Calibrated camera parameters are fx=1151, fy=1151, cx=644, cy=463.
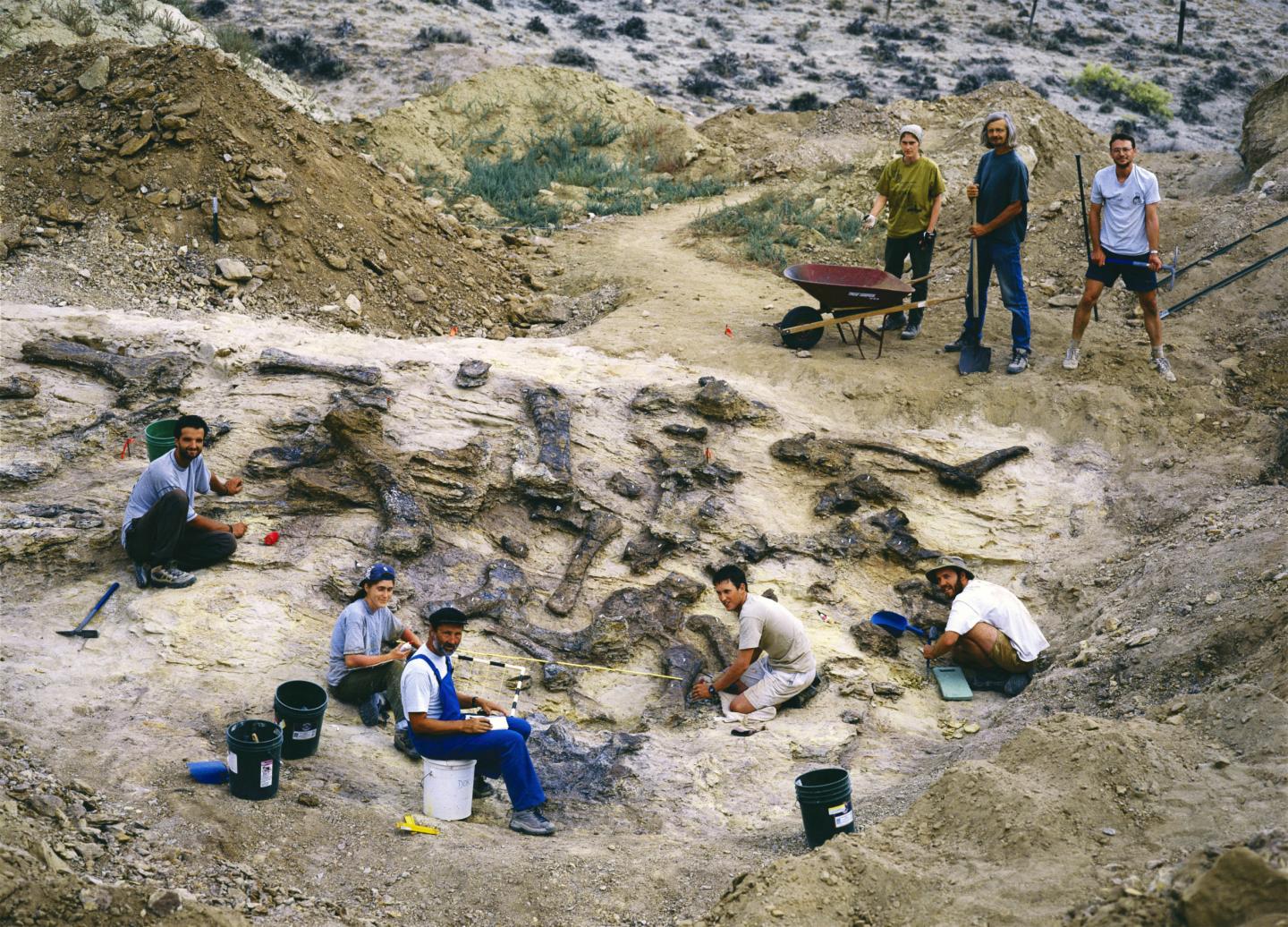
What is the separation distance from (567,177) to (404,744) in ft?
41.8

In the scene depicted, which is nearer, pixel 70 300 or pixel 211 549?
pixel 211 549

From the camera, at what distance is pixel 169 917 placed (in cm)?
398

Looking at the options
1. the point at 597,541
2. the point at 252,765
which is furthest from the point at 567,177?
the point at 252,765

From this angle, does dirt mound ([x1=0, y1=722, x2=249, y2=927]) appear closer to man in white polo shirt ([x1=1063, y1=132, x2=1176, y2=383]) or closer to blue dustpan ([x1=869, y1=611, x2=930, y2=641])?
blue dustpan ([x1=869, y1=611, x2=930, y2=641])

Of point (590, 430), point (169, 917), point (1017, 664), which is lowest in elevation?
point (1017, 664)

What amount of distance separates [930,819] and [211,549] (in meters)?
4.61

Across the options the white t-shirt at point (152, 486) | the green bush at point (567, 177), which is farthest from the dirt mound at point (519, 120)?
the white t-shirt at point (152, 486)

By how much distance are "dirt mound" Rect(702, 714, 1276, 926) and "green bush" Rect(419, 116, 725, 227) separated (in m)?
12.1

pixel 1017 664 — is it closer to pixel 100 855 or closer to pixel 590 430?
pixel 590 430

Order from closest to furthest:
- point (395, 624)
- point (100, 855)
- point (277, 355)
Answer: point (100, 855) < point (395, 624) < point (277, 355)

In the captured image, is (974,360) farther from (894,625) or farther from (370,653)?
(370,653)

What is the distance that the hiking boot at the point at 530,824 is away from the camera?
218 inches

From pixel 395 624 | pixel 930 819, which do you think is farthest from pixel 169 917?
pixel 930 819

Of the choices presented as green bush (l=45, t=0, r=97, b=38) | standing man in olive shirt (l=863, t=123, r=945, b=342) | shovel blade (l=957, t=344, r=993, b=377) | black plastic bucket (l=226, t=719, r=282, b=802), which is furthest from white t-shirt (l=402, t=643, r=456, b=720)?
green bush (l=45, t=0, r=97, b=38)
